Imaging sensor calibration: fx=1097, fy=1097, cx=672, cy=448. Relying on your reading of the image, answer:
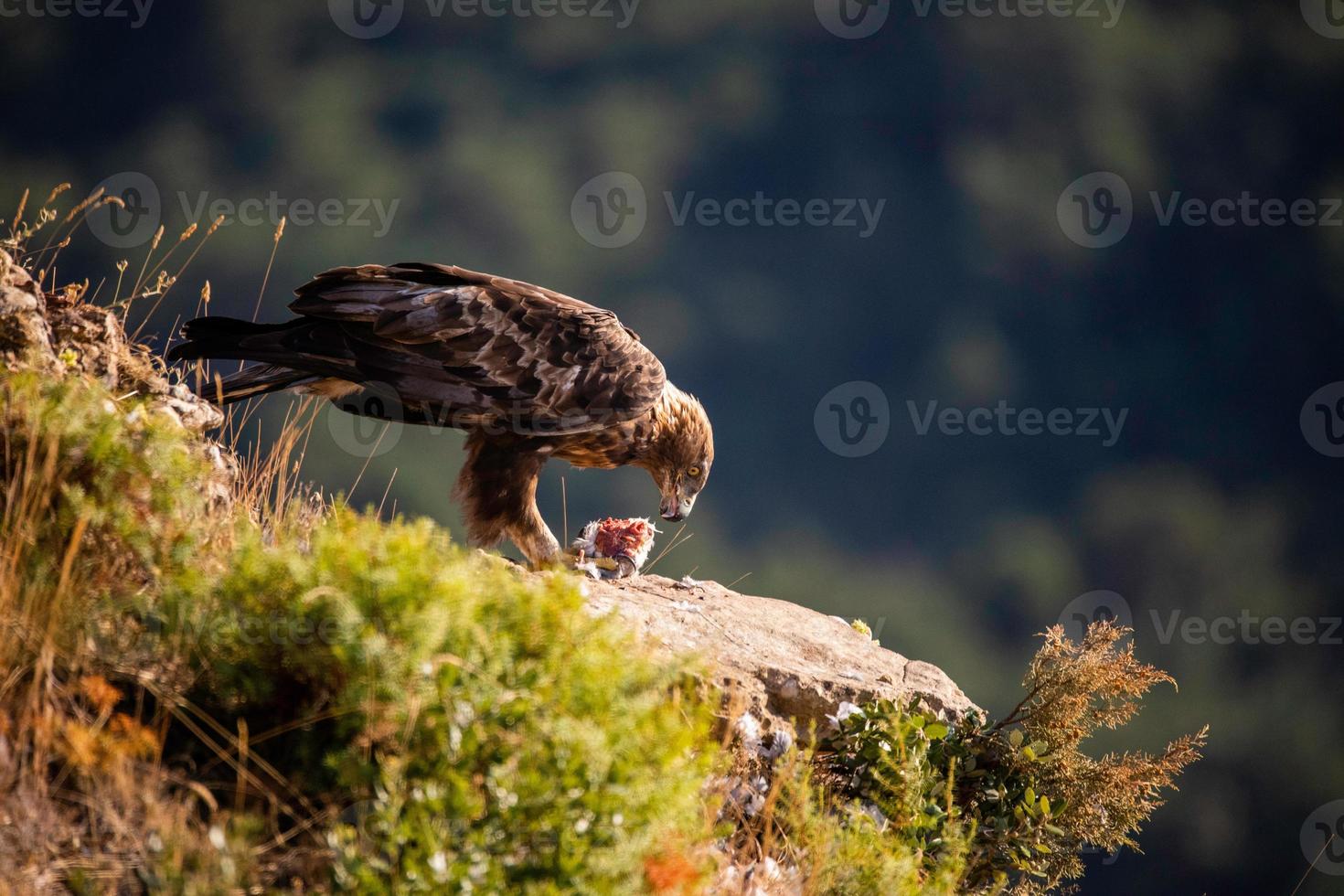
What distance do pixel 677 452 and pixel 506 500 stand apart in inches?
50.7

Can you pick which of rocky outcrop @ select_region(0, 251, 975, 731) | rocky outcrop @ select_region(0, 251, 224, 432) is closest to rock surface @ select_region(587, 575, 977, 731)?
rocky outcrop @ select_region(0, 251, 975, 731)

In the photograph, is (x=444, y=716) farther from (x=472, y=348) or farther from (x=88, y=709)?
(x=472, y=348)

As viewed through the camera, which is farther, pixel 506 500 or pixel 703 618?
pixel 506 500

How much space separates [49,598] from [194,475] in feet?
1.85

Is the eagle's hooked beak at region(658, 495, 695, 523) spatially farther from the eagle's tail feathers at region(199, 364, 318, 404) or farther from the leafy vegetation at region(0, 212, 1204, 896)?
the leafy vegetation at region(0, 212, 1204, 896)

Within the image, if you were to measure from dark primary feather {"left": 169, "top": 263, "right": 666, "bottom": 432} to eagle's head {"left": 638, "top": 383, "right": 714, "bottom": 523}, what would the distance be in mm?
358

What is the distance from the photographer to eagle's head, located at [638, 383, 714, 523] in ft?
22.2

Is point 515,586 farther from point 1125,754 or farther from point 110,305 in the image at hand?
point 1125,754

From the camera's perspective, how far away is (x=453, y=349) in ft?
19.2

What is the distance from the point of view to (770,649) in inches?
203

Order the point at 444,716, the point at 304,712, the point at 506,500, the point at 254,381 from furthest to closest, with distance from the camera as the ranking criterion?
the point at 506,500, the point at 254,381, the point at 304,712, the point at 444,716

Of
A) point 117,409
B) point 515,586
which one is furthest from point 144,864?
point 117,409

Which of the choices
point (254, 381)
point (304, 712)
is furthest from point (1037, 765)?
point (254, 381)

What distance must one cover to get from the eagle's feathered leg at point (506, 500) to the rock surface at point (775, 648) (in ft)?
2.09
